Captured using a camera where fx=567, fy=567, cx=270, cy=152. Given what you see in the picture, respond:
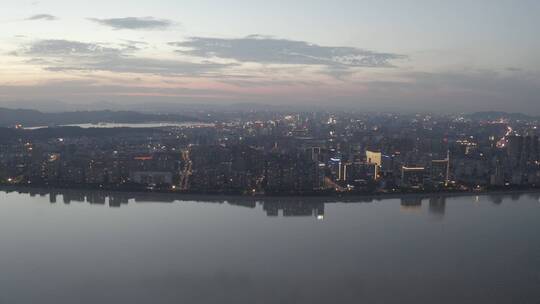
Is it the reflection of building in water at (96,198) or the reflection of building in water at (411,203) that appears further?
the reflection of building in water at (96,198)

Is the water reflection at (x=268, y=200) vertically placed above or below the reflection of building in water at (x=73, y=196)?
above

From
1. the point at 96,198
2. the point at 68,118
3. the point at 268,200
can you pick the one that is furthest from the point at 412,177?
the point at 68,118

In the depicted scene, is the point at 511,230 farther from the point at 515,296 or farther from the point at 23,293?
the point at 23,293

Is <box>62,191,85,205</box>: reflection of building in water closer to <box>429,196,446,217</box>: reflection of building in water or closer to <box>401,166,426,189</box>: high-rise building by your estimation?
<box>429,196,446,217</box>: reflection of building in water

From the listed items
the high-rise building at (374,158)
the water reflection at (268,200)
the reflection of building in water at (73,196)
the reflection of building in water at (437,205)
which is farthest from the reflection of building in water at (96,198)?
the high-rise building at (374,158)

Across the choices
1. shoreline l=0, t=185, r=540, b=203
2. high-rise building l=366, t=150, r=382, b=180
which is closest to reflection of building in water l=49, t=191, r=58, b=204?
shoreline l=0, t=185, r=540, b=203

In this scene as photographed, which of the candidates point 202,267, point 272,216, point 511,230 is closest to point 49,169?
point 272,216

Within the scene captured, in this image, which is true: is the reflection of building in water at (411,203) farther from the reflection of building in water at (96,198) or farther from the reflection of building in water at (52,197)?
the reflection of building in water at (52,197)
